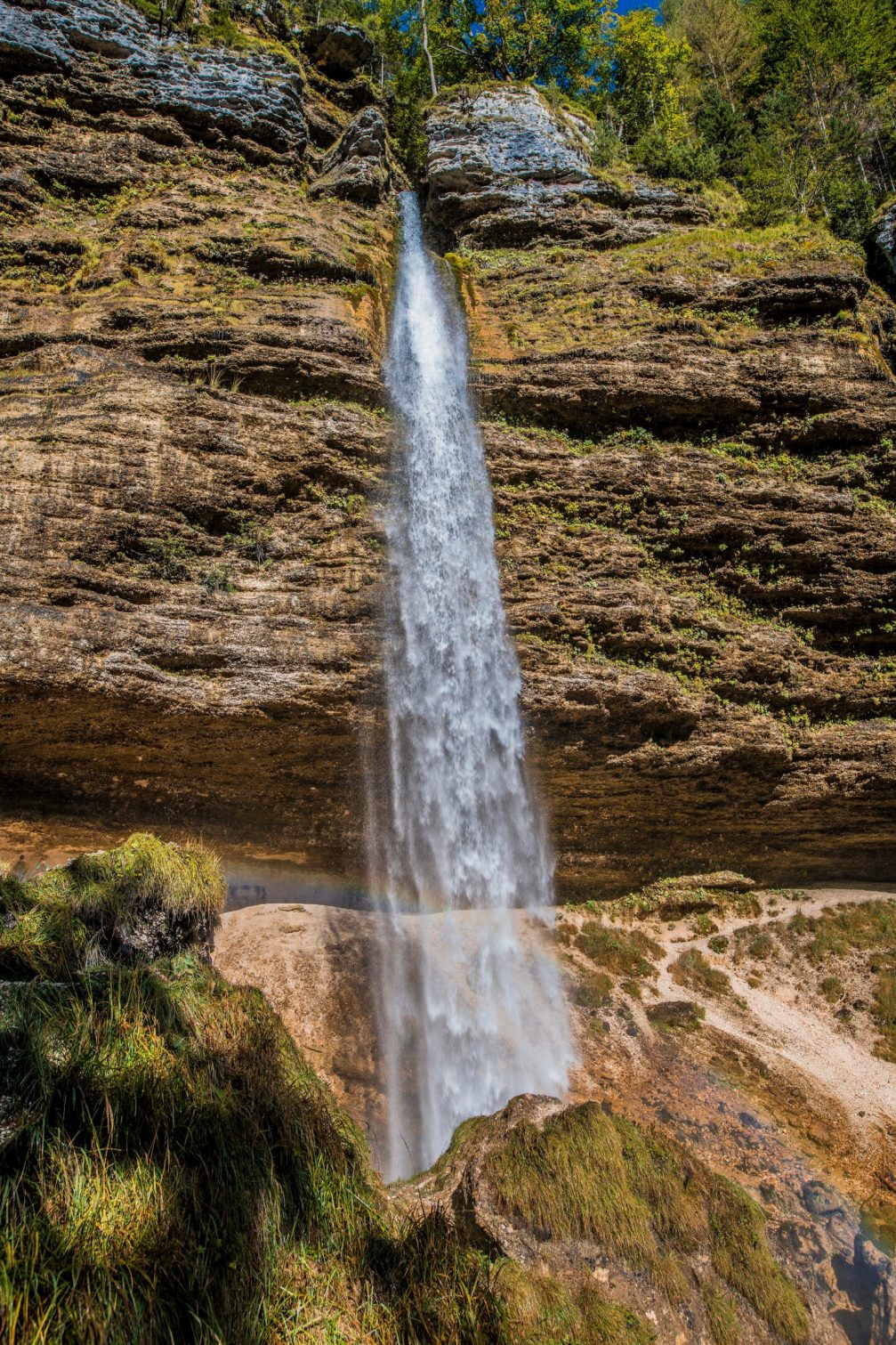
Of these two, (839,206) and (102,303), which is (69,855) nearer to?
(102,303)

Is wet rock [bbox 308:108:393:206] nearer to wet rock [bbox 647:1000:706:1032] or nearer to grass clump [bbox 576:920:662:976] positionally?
grass clump [bbox 576:920:662:976]

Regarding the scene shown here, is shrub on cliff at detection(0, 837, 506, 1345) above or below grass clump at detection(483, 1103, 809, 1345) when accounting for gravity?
above

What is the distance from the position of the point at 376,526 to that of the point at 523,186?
12953 mm

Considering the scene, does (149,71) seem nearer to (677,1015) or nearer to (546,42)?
(546,42)

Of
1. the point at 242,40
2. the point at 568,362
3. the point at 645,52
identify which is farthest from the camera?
the point at 645,52

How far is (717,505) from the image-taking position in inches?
458

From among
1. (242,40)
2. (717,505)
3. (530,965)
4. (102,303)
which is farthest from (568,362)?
(242,40)

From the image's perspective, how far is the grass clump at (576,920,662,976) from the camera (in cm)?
1169

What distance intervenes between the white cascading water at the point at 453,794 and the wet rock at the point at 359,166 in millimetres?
7634

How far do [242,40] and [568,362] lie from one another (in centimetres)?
1491

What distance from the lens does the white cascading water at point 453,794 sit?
1030 centimetres

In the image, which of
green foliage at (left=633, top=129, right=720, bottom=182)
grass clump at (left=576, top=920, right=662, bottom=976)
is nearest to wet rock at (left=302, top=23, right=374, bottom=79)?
green foliage at (left=633, top=129, right=720, bottom=182)

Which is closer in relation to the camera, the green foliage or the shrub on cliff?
the shrub on cliff

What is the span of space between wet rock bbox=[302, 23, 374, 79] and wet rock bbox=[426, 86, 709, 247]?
4133 mm
